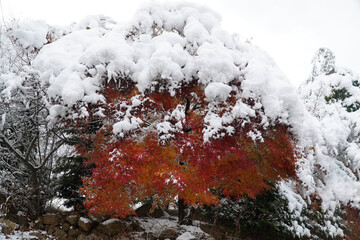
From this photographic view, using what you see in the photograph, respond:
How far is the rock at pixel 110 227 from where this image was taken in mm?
7691

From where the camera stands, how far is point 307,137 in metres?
8.69

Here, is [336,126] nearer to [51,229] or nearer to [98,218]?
[98,218]

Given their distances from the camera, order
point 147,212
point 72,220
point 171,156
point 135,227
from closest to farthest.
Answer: point 171,156
point 72,220
point 135,227
point 147,212

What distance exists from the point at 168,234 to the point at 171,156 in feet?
10.2

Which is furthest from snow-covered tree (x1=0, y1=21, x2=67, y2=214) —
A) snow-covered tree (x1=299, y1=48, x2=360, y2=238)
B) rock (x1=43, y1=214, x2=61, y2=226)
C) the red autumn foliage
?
snow-covered tree (x1=299, y1=48, x2=360, y2=238)

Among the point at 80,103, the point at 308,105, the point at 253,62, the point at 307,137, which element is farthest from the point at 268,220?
the point at 308,105

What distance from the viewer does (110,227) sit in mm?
7711

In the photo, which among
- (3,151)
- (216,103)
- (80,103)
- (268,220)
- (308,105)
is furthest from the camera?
(308,105)

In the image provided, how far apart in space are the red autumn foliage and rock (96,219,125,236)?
0.49 metres

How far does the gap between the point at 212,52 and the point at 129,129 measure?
3102mm

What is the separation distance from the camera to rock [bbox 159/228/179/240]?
7900 millimetres

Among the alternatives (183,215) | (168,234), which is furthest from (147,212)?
(168,234)

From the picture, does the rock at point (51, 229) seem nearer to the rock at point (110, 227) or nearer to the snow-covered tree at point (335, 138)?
the rock at point (110, 227)

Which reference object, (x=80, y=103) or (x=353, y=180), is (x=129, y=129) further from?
(x=353, y=180)
